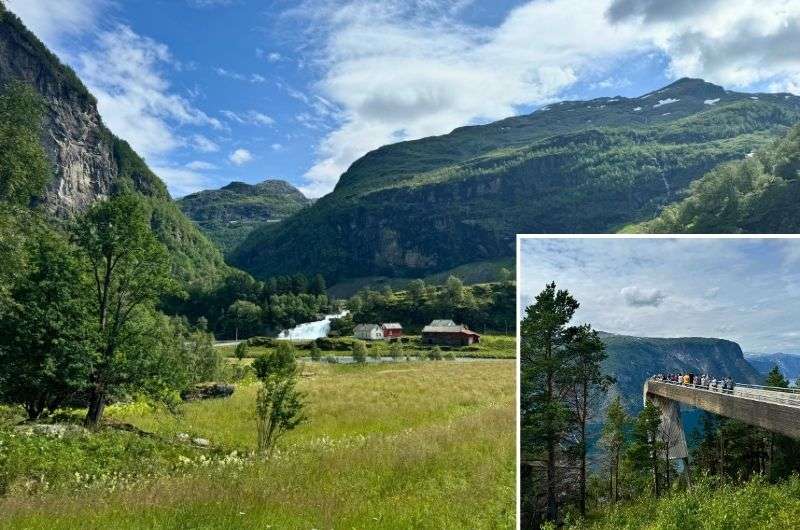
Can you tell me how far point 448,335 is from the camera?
154 metres

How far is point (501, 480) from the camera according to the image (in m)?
13.1

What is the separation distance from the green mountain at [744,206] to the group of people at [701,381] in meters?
169

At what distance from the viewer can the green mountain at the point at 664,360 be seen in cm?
893

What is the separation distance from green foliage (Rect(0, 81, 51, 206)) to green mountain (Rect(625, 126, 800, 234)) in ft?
533

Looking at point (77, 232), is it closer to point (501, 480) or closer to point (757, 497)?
point (501, 480)

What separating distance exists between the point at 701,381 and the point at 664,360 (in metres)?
0.57

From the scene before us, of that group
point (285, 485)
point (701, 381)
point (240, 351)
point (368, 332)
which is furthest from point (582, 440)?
point (368, 332)

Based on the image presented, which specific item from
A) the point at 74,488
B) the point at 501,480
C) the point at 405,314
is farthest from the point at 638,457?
the point at 405,314

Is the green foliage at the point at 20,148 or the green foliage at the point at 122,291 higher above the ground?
the green foliage at the point at 20,148

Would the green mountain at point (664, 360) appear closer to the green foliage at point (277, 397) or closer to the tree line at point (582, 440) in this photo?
the tree line at point (582, 440)

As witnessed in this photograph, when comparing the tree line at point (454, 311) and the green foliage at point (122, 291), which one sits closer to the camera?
the green foliage at point (122, 291)

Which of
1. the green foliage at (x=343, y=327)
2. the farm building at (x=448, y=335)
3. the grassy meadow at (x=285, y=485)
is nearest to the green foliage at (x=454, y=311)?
the green foliage at (x=343, y=327)

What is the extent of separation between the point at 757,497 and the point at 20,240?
20509 millimetres

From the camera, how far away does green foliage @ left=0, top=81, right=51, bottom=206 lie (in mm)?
22628
